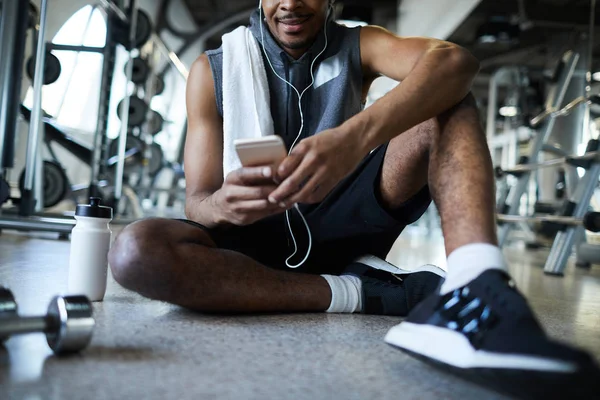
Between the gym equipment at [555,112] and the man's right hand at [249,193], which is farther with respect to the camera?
the gym equipment at [555,112]

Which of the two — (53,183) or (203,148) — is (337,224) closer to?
(203,148)

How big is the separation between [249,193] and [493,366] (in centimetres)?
44

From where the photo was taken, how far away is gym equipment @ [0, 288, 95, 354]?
68 cm

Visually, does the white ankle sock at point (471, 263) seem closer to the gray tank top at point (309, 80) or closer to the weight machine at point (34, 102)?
the gray tank top at point (309, 80)

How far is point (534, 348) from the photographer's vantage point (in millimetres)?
553

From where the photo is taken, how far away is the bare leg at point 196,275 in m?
0.97

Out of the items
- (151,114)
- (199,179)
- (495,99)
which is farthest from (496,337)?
(495,99)

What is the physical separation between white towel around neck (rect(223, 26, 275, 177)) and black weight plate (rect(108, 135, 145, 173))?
3039 mm

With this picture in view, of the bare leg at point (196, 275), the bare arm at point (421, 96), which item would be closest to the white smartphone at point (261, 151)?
the bare arm at point (421, 96)

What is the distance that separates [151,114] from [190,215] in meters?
4.24

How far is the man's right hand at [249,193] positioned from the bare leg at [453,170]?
10.3 inches

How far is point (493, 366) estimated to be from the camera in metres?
0.58

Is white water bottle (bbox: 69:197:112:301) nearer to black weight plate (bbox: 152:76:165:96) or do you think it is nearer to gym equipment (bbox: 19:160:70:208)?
gym equipment (bbox: 19:160:70:208)

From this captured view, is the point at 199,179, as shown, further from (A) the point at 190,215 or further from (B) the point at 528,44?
(B) the point at 528,44
